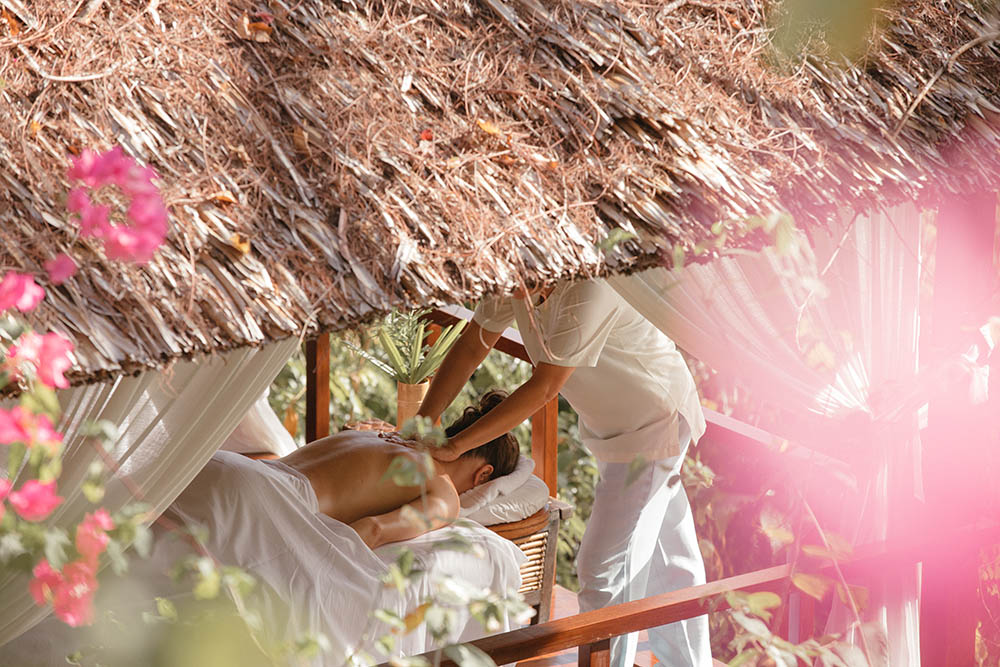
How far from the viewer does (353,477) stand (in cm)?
317

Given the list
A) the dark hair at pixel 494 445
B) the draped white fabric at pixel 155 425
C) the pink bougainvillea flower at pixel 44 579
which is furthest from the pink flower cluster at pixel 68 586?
the dark hair at pixel 494 445

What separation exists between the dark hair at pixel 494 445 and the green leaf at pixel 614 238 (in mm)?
1559

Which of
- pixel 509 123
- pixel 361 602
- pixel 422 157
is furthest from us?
pixel 361 602

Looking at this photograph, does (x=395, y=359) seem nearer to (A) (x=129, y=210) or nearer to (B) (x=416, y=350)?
(B) (x=416, y=350)

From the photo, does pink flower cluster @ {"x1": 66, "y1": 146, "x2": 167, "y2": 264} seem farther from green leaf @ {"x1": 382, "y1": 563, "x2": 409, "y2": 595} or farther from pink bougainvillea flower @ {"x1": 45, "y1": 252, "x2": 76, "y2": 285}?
green leaf @ {"x1": 382, "y1": 563, "x2": 409, "y2": 595}

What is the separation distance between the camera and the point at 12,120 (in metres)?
1.68

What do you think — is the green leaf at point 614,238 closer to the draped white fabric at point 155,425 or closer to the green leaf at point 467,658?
the draped white fabric at point 155,425

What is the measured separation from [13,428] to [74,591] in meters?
0.26

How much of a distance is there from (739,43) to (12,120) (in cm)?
155

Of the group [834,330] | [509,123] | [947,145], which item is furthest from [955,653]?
[509,123]

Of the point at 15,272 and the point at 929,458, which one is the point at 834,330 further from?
the point at 15,272

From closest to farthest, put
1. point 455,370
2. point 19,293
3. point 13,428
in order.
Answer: point 13,428 → point 19,293 → point 455,370

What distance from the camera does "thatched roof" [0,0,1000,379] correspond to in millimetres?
1601

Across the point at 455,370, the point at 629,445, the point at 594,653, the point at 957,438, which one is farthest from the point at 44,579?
the point at 957,438
